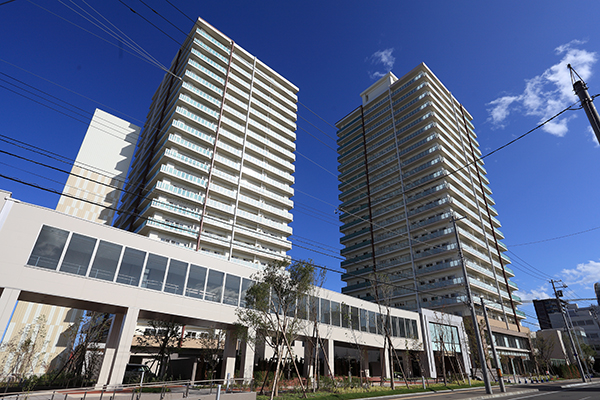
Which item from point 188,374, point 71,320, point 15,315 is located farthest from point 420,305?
point 15,315

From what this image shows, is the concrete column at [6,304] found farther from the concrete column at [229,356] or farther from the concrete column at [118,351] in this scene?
the concrete column at [229,356]

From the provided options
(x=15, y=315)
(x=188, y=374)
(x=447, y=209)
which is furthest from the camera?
(x=447, y=209)

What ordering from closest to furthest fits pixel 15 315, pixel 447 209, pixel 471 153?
1. pixel 15 315
2. pixel 447 209
3. pixel 471 153

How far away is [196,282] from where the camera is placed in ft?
82.8

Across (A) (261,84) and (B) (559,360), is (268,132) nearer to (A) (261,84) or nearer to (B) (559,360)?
(A) (261,84)

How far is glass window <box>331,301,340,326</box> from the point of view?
34.7 m

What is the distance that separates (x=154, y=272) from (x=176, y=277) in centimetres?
169

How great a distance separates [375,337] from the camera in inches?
1549

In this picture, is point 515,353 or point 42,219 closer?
point 42,219

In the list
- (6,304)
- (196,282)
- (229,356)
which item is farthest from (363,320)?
(6,304)

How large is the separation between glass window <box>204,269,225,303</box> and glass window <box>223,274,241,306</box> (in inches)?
21.7

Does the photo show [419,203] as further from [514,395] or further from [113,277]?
[113,277]

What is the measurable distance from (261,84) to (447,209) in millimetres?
45171

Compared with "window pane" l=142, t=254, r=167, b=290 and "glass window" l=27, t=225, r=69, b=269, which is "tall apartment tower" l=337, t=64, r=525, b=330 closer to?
"window pane" l=142, t=254, r=167, b=290
